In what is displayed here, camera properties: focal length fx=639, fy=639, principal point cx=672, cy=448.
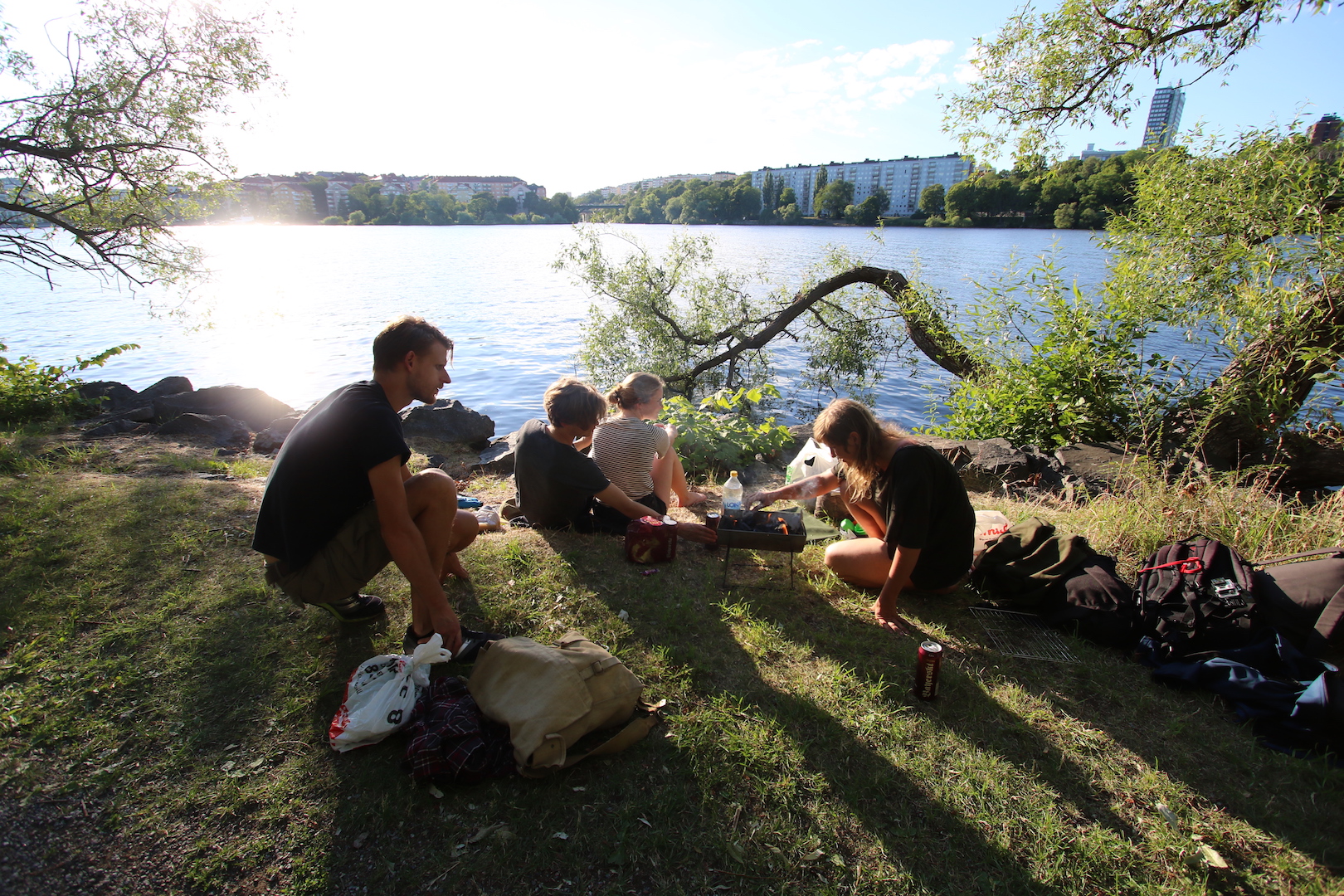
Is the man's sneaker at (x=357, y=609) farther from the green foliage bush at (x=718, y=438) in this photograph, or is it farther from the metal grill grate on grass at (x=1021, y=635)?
the green foliage bush at (x=718, y=438)

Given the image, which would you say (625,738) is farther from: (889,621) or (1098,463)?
(1098,463)

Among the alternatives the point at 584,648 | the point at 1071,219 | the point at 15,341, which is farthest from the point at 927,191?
the point at 584,648

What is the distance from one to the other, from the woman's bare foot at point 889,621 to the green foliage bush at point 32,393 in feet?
35.4

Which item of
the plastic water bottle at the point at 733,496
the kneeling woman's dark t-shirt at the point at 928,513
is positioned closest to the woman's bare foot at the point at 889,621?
the kneeling woman's dark t-shirt at the point at 928,513

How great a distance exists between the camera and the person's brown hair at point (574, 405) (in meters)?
4.24

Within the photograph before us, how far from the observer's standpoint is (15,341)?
61.2 feet

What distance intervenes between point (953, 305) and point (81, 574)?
42.7 ft

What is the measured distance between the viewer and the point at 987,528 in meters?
4.81

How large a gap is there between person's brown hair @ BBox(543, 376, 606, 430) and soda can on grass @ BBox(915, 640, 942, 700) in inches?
95.8

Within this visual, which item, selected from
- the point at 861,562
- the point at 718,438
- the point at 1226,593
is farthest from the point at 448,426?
the point at 1226,593

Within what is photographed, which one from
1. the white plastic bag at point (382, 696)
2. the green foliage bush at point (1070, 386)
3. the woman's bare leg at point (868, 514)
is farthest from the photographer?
the green foliage bush at point (1070, 386)

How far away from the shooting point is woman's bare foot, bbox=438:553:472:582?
12.4 ft

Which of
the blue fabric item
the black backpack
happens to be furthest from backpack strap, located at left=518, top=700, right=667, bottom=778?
the black backpack

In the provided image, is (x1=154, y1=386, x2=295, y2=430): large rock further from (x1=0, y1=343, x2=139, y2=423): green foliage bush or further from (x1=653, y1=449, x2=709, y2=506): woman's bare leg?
(x1=653, y1=449, x2=709, y2=506): woman's bare leg
